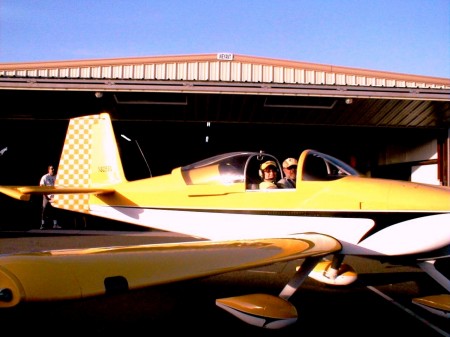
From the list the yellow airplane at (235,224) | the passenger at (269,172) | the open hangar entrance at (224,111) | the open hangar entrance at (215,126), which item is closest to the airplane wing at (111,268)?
the yellow airplane at (235,224)

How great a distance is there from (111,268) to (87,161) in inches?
173

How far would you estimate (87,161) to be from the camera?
6715mm

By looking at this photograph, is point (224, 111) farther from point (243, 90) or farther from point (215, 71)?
point (215, 71)

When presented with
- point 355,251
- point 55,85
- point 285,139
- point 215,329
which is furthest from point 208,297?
point 285,139

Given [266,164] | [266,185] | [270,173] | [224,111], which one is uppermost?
[224,111]

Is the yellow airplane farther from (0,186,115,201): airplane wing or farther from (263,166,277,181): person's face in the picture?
(263,166,277,181): person's face

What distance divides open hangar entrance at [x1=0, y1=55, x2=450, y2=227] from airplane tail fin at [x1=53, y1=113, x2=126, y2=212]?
165 centimetres

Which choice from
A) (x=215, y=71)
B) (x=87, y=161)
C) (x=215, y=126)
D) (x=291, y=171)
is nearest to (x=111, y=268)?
(x=291, y=171)

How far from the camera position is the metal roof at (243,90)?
10.1m

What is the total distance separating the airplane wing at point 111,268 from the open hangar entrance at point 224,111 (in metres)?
4.98

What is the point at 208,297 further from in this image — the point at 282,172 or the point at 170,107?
the point at 170,107

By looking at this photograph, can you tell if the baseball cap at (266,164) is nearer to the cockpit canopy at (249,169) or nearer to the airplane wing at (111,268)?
the cockpit canopy at (249,169)

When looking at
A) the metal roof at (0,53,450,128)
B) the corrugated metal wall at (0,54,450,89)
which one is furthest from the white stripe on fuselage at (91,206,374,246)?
the corrugated metal wall at (0,54,450,89)

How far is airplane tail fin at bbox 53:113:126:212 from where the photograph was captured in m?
6.50
